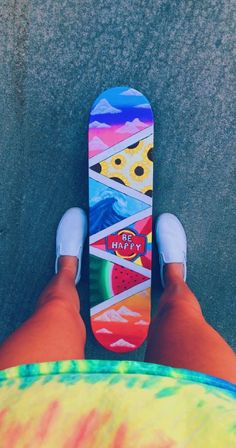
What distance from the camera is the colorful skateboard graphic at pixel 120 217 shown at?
48.7 inches

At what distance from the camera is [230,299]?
1354 millimetres

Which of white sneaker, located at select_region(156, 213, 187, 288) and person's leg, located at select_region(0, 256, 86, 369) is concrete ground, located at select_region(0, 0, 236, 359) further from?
person's leg, located at select_region(0, 256, 86, 369)

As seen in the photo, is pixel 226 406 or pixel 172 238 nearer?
pixel 226 406

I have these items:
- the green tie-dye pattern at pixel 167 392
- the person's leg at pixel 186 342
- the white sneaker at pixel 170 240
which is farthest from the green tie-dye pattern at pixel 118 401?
the white sneaker at pixel 170 240

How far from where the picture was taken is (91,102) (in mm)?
1268

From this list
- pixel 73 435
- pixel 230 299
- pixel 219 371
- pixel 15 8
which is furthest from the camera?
pixel 230 299

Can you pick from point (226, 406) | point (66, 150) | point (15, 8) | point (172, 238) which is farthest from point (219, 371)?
point (15, 8)

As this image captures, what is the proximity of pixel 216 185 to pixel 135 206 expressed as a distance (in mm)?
245

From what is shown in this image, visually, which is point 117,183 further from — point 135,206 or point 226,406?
point 226,406

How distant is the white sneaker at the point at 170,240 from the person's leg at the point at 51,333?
0.28 meters

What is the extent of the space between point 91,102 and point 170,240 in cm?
46

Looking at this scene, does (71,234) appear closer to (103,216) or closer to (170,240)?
(103,216)

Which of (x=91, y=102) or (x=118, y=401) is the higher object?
(x=91, y=102)

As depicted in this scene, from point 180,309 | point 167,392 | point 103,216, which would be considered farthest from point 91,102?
point 167,392
